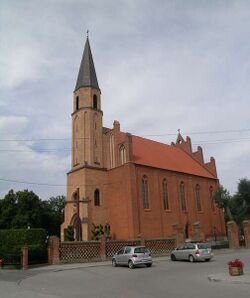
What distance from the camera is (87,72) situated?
47.8 m

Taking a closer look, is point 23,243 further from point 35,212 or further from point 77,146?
point 35,212

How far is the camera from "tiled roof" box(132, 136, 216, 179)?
47000 mm

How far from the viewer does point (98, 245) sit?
3291 cm

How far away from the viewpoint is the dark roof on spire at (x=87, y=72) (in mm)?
46963

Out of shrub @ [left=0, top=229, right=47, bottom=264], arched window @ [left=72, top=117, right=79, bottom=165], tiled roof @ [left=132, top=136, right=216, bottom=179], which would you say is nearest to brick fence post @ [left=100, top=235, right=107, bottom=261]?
shrub @ [left=0, top=229, right=47, bottom=264]

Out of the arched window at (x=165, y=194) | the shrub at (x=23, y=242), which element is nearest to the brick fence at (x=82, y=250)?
the shrub at (x=23, y=242)

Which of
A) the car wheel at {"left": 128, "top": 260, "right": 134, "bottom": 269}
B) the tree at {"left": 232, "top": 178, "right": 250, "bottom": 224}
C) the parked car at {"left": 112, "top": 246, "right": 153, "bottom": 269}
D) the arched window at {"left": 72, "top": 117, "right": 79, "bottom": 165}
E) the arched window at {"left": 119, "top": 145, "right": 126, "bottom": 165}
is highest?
the arched window at {"left": 72, "top": 117, "right": 79, "bottom": 165}

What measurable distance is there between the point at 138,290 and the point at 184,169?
39.2 meters

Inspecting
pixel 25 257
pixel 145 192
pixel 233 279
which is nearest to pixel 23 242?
pixel 25 257

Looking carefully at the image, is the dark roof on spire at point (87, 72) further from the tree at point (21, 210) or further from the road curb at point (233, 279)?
the road curb at point (233, 279)

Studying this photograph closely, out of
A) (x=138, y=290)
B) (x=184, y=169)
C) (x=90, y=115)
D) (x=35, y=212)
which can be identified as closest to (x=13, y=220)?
(x=35, y=212)

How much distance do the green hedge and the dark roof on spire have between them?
67.7 ft

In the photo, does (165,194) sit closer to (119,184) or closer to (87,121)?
(119,184)

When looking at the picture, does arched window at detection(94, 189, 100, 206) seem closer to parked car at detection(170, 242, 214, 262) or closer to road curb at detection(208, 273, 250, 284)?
parked car at detection(170, 242, 214, 262)
